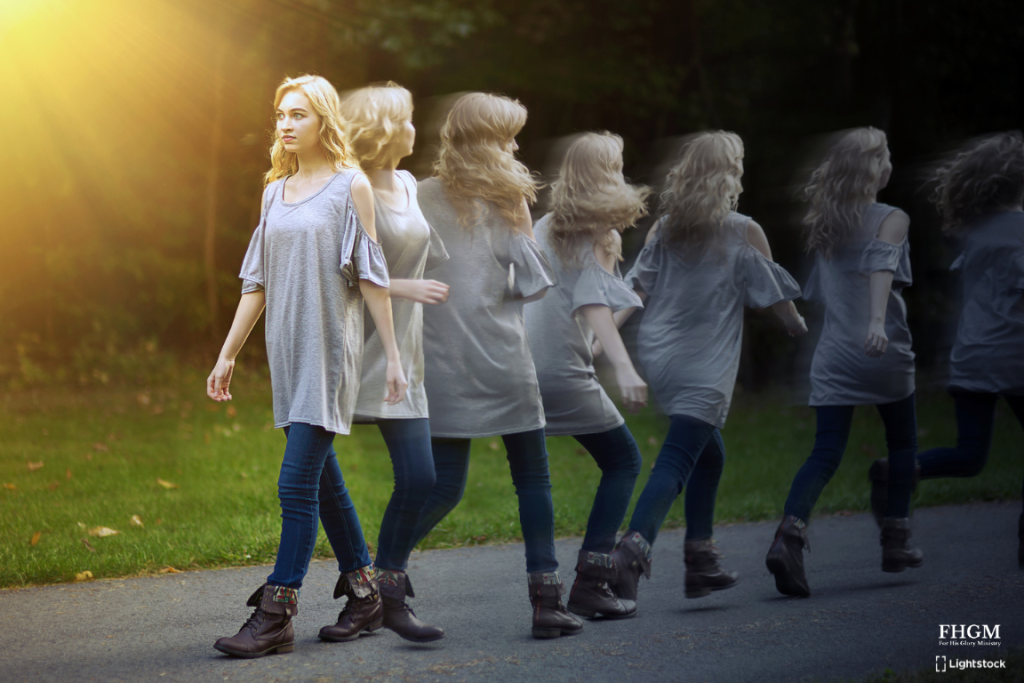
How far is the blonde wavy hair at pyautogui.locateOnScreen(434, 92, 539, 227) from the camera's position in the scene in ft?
12.5

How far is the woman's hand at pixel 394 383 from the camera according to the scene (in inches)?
139

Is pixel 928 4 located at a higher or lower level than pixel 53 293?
higher

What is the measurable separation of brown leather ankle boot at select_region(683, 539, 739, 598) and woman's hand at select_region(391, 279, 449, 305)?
5.06 feet

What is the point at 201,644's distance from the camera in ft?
12.4

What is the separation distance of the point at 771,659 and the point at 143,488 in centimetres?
482

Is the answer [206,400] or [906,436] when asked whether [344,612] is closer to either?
[906,436]

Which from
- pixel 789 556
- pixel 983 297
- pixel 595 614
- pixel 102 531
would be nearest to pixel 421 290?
pixel 595 614

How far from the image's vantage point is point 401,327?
12.2 feet

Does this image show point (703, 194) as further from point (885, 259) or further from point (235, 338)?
point (235, 338)

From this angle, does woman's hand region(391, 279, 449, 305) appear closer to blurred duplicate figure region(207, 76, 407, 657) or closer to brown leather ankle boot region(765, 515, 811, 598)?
blurred duplicate figure region(207, 76, 407, 657)

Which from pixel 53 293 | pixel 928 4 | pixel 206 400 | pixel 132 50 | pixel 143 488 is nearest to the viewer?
pixel 143 488

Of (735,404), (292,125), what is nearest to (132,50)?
(735,404)

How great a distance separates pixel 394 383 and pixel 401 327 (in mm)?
274

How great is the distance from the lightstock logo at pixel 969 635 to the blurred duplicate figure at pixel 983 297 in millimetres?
945
